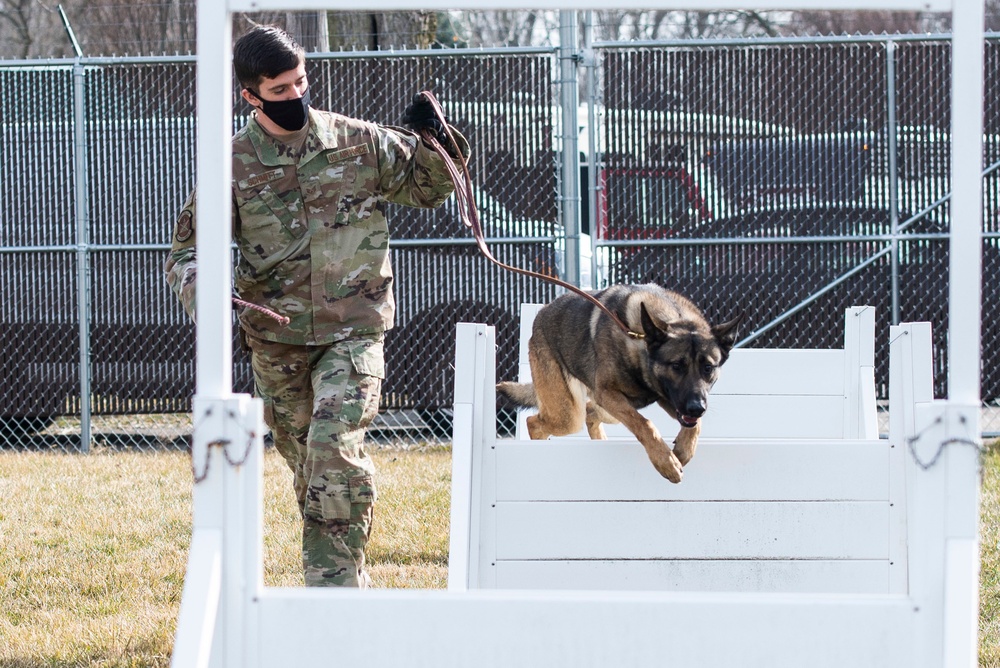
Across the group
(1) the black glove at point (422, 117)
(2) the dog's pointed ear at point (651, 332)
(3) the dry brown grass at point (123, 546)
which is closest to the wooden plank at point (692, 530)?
(2) the dog's pointed ear at point (651, 332)

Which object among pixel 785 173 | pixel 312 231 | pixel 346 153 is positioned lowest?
pixel 312 231

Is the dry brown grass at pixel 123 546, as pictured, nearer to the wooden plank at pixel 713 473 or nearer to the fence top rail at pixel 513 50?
the wooden plank at pixel 713 473

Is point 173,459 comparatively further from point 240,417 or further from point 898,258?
point 240,417

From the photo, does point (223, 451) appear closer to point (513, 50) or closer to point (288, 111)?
point (288, 111)

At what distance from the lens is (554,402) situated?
17.1 feet

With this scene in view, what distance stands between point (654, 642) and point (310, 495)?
68.0 inches

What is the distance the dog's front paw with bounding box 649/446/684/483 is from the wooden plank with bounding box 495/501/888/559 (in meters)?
0.10

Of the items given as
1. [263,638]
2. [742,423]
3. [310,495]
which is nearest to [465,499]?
[310,495]

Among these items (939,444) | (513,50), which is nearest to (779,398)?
(939,444)

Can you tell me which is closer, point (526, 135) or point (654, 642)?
point (654, 642)

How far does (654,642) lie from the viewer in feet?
7.05

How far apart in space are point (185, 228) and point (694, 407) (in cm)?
191

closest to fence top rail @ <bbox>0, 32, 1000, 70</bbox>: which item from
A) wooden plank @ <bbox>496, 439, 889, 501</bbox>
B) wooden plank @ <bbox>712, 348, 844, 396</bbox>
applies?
wooden plank @ <bbox>712, 348, 844, 396</bbox>

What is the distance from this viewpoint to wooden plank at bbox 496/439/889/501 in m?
3.77
